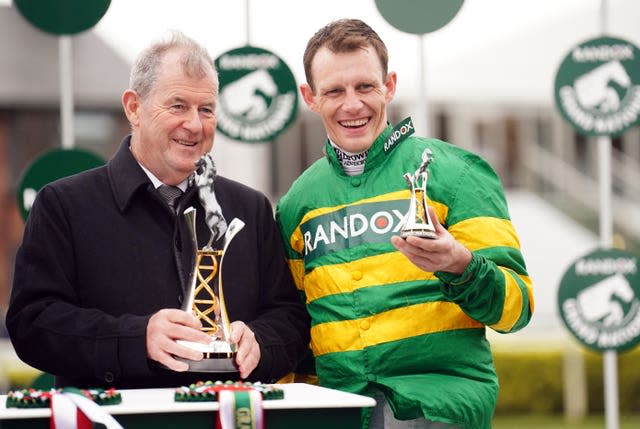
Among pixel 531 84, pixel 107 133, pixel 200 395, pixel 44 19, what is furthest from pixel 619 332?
pixel 107 133

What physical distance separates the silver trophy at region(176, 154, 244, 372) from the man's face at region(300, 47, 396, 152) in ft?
1.56

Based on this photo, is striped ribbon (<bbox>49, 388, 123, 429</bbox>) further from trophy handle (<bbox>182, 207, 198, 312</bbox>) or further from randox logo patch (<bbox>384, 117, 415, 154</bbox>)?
randox logo patch (<bbox>384, 117, 415, 154</bbox>)

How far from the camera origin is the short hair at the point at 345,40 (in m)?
3.40

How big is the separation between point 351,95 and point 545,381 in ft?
34.2

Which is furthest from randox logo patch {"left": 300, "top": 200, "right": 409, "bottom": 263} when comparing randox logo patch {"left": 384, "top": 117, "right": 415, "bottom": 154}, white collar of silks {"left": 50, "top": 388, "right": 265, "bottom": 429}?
white collar of silks {"left": 50, "top": 388, "right": 265, "bottom": 429}

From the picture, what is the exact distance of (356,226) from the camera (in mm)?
3410

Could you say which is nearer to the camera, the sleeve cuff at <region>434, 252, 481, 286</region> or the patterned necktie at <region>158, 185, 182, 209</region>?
the sleeve cuff at <region>434, 252, 481, 286</region>

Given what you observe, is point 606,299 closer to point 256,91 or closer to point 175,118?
point 256,91

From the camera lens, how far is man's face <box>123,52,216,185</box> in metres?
3.21

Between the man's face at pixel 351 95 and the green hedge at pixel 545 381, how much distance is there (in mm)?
10083

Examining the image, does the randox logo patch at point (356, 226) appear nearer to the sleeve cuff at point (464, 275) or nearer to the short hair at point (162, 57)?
the sleeve cuff at point (464, 275)

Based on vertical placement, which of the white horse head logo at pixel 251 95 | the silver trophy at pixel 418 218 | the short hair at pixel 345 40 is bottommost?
the silver trophy at pixel 418 218

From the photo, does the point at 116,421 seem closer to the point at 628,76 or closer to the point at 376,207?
the point at 376,207

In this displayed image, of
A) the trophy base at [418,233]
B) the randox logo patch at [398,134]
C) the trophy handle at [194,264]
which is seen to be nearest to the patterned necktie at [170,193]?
the trophy handle at [194,264]
